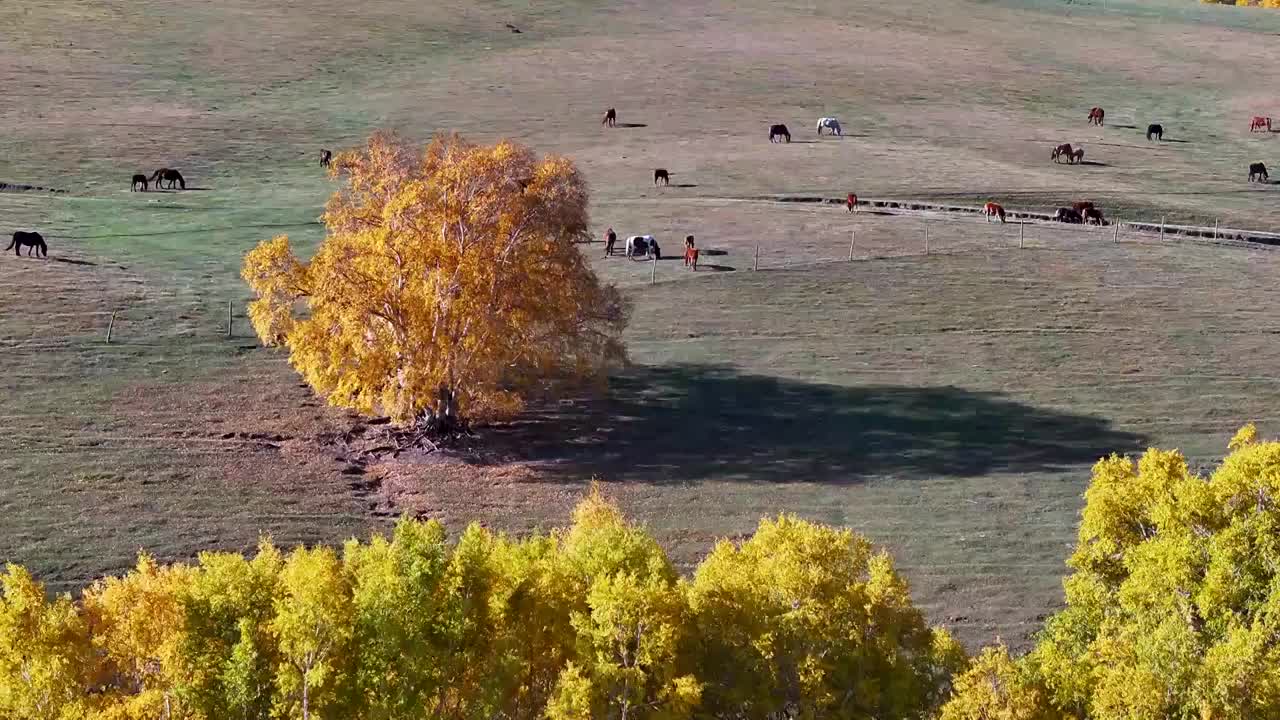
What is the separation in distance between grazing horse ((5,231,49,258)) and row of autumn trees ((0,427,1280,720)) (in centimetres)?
3551

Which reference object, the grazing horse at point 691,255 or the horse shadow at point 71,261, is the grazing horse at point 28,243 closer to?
the horse shadow at point 71,261

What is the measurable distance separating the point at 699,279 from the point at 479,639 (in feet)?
117

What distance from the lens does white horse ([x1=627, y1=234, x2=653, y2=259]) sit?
61188mm

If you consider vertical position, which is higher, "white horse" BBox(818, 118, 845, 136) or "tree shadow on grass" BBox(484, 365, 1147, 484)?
"white horse" BBox(818, 118, 845, 136)

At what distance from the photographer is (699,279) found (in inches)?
2345

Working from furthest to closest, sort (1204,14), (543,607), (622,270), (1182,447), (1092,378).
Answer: (1204,14), (622,270), (1092,378), (1182,447), (543,607)

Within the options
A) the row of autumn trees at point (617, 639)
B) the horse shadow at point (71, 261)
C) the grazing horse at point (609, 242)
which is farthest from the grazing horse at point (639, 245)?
the row of autumn trees at point (617, 639)

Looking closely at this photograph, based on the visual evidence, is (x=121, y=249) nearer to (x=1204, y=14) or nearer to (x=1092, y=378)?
(x=1092, y=378)

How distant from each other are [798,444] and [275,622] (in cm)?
2362

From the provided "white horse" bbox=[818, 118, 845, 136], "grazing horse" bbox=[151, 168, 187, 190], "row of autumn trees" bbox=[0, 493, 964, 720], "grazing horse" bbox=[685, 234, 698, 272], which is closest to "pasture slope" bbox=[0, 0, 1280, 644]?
"grazing horse" bbox=[685, 234, 698, 272]

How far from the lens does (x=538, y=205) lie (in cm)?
4562

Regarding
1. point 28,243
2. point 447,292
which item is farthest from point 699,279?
point 28,243

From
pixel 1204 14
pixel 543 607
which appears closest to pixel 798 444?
pixel 543 607

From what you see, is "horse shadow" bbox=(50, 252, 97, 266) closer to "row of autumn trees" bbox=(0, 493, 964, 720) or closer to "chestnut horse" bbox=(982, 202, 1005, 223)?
"row of autumn trees" bbox=(0, 493, 964, 720)
